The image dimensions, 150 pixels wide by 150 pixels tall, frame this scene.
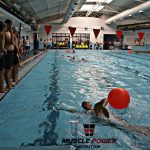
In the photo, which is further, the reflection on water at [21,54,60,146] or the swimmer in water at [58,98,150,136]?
the swimmer in water at [58,98,150,136]

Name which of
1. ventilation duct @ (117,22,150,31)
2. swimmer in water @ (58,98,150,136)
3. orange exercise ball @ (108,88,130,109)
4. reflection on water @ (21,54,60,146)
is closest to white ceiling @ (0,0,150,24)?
ventilation duct @ (117,22,150,31)

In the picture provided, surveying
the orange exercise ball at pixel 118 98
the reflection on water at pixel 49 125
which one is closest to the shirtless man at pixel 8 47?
the reflection on water at pixel 49 125

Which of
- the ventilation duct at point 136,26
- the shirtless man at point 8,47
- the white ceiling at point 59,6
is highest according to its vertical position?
the white ceiling at point 59,6

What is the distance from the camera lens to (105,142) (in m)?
2.92

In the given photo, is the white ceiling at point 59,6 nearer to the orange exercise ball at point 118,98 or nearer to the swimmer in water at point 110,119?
the swimmer in water at point 110,119

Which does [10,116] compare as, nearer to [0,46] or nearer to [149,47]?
[0,46]

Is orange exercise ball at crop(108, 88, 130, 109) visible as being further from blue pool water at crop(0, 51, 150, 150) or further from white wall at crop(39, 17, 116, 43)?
white wall at crop(39, 17, 116, 43)

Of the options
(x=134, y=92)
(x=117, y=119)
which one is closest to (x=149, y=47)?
(x=134, y=92)

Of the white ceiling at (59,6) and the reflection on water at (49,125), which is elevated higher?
the white ceiling at (59,6)

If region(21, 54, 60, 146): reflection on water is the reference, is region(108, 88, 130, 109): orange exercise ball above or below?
above

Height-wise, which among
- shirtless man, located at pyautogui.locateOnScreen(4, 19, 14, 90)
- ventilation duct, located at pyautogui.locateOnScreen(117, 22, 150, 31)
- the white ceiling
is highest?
the white ceiling

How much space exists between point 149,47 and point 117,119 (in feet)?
77.4

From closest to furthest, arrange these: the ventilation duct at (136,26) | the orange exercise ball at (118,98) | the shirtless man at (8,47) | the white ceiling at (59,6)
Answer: the orange exercise ball at (118,98), the shirtless man at (8,47), the white ceiling at (59,6), the ventilation duct at (136,26)

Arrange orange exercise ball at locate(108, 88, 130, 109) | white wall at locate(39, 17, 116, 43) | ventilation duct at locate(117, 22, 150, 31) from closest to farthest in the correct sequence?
orange exercise ball at locate(108, 88, 130, 109) → ventilation duct at locate(117, 22, 150, 31) → white wall at locate(39, 17, 116, 43)
